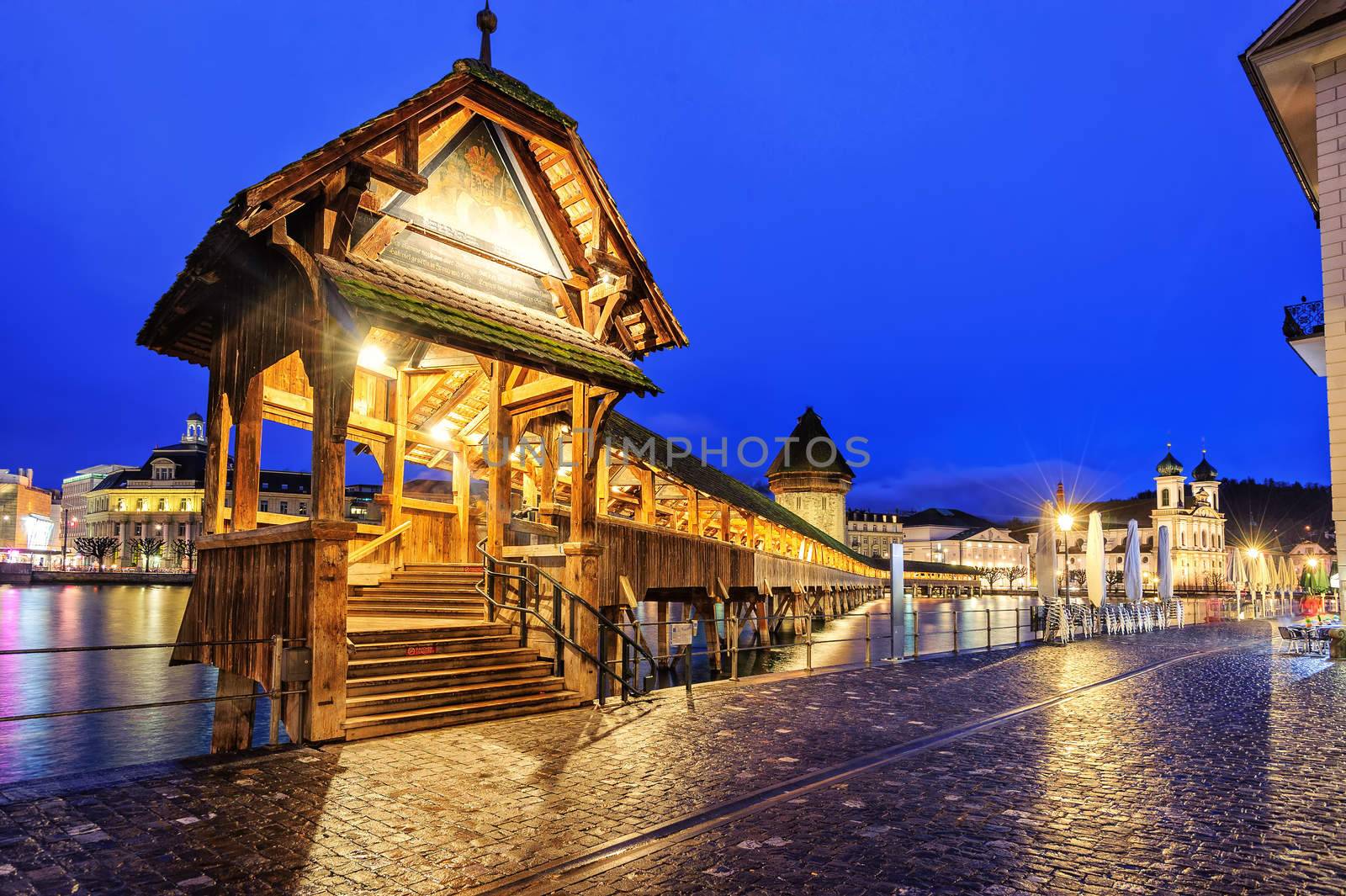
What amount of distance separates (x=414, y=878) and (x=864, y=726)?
6.29m

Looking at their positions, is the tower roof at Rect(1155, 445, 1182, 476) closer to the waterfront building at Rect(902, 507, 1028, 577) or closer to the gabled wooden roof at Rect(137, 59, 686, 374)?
the waterfront building at Rect(902, 507, 1028, 577)

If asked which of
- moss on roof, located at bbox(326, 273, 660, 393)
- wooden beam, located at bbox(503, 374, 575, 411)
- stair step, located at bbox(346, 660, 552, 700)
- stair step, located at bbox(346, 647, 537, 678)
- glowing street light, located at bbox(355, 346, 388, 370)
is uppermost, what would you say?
glowing street light, located at bbox(355, 346, 388, 370)

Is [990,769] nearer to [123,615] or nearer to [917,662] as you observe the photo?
[917,662]

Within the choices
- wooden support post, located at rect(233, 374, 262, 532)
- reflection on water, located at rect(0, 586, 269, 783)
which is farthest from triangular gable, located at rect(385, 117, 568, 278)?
reflection on water, located at rect(0, 586, 269, 783)

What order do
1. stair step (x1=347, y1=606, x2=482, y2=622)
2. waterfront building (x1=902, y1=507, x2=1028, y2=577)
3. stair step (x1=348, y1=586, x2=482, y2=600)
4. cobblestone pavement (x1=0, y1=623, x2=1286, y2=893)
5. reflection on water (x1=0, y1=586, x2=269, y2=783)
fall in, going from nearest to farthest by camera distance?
cobblestone pavement (x1=0, y1=623, x2=1286, y2=893)
stair step (x1=347, y1=606, x2=482, y2=622)
stair step (x1=348, y1=586, x2=482, y2=600)
reflection on water (x1=0, y1=586, x2=269, y2=783)
waterfront building (x1=902, y1=507, x2=1028, y2=577)

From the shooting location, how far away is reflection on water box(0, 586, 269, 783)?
17.6m

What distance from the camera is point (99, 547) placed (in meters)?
100

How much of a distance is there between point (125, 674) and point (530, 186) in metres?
26.9

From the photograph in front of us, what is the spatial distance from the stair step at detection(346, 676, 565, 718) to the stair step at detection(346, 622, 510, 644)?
829 mm

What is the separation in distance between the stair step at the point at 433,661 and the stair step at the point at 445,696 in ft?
1.07

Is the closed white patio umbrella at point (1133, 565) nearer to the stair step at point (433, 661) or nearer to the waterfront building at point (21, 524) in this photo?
the stair step at point (433, 661)

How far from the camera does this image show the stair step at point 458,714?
8867mm

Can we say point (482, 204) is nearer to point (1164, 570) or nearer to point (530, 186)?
point (530, 186)

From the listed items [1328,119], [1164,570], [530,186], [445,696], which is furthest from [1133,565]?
[445,696]
